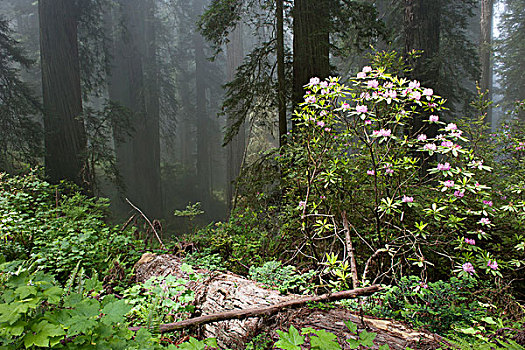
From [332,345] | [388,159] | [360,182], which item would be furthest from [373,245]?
[332,345]

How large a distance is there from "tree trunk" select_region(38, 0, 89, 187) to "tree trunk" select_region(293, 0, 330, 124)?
613 cm

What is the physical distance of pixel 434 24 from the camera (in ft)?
20.6

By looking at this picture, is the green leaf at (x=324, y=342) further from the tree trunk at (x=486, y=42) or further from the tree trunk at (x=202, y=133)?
the tree trunk at (x=202, y=133)

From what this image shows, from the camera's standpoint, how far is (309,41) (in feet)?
16.0

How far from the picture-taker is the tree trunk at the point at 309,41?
4871mm

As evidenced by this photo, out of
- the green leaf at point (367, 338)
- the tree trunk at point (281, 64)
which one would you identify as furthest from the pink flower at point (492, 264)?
the tree trunk at point (281, 64)

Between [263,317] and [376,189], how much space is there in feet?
5.38

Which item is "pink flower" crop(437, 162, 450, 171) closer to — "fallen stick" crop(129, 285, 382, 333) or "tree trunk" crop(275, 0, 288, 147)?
"fallen stick" crop(129, 285, 382, 333)

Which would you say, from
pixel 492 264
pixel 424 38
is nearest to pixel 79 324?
pixel 492 264

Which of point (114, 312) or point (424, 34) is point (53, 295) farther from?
point (424, 34)

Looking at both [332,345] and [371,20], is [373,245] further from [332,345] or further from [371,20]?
[371,20]

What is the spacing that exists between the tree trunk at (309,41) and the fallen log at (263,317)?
3344 millimetres

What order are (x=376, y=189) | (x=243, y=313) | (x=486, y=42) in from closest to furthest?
(x=243, y=313), (x=376, y=189), (x=486, y=42)

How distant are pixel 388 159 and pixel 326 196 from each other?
0.86m
